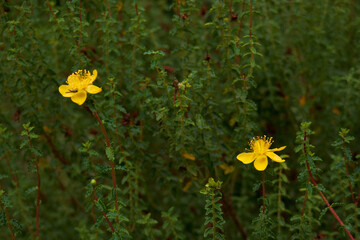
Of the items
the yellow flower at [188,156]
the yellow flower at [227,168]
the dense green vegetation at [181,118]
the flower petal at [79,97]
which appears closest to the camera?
the flower petal at [79,97]

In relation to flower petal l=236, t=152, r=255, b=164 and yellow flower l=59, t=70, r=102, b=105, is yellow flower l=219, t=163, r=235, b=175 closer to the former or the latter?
flower petal l=236, t=152, r=255, b=164

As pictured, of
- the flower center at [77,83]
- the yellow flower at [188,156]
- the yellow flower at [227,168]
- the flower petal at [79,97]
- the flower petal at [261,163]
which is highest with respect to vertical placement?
the yellow flower at [227,168]

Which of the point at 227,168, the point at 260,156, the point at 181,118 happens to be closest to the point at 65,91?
the point at 181,118

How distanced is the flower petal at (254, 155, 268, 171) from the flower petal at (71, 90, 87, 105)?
74 cm

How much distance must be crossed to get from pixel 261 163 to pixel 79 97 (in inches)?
31.0

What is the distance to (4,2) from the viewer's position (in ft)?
7.22

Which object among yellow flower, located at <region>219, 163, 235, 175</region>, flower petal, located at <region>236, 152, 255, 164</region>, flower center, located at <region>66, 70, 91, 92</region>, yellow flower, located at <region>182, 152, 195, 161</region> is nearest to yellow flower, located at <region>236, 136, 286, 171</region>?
flower petal, located at <region>236, 152, 255, 164</region>

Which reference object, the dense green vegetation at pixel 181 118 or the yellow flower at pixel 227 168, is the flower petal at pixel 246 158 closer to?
the dense green vegetation at pixel 181 118

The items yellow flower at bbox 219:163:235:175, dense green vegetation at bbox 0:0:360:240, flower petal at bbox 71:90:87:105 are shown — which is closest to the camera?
flower petal at bbox 71:90:87:105

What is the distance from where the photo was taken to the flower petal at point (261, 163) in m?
1.73

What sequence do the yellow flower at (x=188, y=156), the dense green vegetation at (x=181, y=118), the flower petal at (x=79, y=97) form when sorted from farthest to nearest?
the yellow flower at (x=188, y=156) → the dense green vegetation at (x=181, y=118) → the flower petal at (x=79, y=97)

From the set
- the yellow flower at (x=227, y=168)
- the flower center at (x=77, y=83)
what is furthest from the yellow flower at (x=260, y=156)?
the flower center at (x=77, y=83)

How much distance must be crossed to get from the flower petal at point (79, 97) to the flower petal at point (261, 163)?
0.74 meters

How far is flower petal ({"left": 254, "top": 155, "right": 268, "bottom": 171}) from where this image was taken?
1.73 metres
